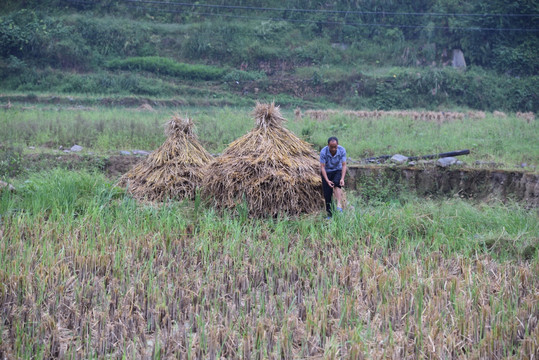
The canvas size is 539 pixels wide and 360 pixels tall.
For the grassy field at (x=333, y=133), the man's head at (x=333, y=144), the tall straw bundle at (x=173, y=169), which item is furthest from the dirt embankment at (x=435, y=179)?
the man's head at (x=333, y=144)

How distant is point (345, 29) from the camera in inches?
1305

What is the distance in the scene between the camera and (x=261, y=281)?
4.50m

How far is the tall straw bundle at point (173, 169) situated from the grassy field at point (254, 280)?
0.49 m

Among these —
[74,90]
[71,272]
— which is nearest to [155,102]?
[74,90]

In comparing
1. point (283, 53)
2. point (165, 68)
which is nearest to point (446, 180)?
point (165, 68)

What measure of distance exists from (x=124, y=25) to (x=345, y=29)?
47.3ft

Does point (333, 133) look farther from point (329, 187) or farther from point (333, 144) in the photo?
point (329, 187)

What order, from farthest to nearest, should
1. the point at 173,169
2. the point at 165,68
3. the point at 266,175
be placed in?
1. the point at 165,68
2. the point at 173,169
3. the point at 266,175

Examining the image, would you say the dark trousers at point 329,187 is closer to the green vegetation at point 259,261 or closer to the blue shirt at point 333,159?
the blue shirt at point 333,159

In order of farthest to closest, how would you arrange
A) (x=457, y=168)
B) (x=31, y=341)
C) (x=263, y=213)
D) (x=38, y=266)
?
(x=457, y=168) → (x=263, y=213) → (x=38, y=266) → (x=31, y=341)

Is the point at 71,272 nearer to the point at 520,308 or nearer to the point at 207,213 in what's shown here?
the point at 207,213

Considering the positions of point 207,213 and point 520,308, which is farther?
point 207,213

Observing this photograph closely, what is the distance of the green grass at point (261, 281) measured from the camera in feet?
10.9

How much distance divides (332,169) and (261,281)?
8.61ft
